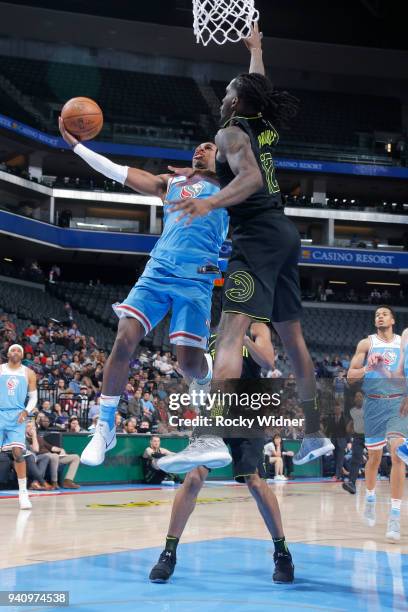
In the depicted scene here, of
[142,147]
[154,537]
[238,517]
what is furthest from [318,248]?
[154,537]

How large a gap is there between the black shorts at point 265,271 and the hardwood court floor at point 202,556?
1.94 meters

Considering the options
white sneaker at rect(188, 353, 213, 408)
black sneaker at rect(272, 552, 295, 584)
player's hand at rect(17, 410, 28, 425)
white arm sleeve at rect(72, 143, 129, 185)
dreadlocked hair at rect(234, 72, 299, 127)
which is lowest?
black sneaker at rect(272, 552, 295, 584)

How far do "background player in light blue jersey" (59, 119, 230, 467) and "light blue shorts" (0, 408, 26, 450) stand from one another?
5.88 metres

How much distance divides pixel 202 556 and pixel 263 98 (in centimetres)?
418

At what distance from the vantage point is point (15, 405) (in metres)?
10.9

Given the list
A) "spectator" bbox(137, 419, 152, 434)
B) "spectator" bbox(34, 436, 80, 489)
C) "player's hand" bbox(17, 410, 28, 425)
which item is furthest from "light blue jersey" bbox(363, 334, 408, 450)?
"spectator" bbox(137, 419, 152, 434)

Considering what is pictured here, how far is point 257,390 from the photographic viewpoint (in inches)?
196

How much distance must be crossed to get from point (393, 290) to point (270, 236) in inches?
1421

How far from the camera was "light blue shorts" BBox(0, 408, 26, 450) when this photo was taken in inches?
426

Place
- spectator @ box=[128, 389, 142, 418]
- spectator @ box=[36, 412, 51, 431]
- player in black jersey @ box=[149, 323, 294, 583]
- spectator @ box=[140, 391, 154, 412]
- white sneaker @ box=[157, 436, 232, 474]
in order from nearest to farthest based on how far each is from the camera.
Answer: white sneaker @ box=[157, 436, 232, 474] → player in black jersey @ box=[149, 323, 294, 583] → spectator @ box=[36, 412, 51, 431] → spectator @ box=[128, 389, 142, 418] → spectator @ box=[140, 391, 154, 412]

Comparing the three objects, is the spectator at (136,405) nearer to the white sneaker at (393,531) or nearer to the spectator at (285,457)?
the spectator at (285,457)

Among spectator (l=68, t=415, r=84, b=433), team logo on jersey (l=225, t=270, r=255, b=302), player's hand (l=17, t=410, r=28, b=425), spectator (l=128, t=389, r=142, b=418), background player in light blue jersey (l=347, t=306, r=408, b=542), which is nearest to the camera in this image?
team logo on jersey (l=225, t=270, r=255, b=302)

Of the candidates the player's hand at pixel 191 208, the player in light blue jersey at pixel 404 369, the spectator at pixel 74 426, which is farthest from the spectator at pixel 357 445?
the player's hand at pixel 191 208

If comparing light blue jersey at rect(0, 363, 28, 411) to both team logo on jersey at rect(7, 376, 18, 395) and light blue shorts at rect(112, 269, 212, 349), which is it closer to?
team logo on jersey at rect(7, 376, 18, 395)
